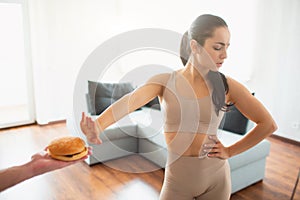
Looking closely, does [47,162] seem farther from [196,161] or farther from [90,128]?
[196,161]

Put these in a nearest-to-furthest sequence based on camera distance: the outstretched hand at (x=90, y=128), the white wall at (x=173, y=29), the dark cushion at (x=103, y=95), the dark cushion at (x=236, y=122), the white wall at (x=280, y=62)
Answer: the outstretched hand at (x=90, y=128)
the dark cushion at (x=236, y=122)
the dark cushion at (x=103, y=95)
the white wall at (x=280, y=62)
the white wall at (x=173, y=29)

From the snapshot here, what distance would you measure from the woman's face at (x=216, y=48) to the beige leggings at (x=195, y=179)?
37cm

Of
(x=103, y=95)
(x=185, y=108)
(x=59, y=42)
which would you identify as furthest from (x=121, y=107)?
(x=59, y=42)

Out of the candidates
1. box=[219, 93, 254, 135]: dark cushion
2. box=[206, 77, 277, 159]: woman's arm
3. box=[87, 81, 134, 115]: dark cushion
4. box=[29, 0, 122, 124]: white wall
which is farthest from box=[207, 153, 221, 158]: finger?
box=[29, 0, 122, 124]: white wall

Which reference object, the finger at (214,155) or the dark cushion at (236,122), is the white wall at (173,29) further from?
the finger at (214,155)

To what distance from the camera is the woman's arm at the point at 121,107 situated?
2.71 ft

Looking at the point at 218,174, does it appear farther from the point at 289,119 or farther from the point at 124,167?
the point at 289,119

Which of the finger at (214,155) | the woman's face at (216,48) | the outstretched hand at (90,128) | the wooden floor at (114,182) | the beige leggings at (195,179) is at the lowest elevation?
the wooden floor at (114,182)

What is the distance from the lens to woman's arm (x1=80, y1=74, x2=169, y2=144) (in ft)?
2.71

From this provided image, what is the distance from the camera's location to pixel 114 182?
7.80ft

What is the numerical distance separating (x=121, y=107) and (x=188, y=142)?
0.95 feet

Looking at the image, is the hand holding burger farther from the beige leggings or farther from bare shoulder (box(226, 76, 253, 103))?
bare shoulder (box(226, 76, 253, 103))

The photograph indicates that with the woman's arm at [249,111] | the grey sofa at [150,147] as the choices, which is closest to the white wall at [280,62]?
the grey sofa at [150,147]

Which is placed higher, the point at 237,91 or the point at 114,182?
the point at 237,91
